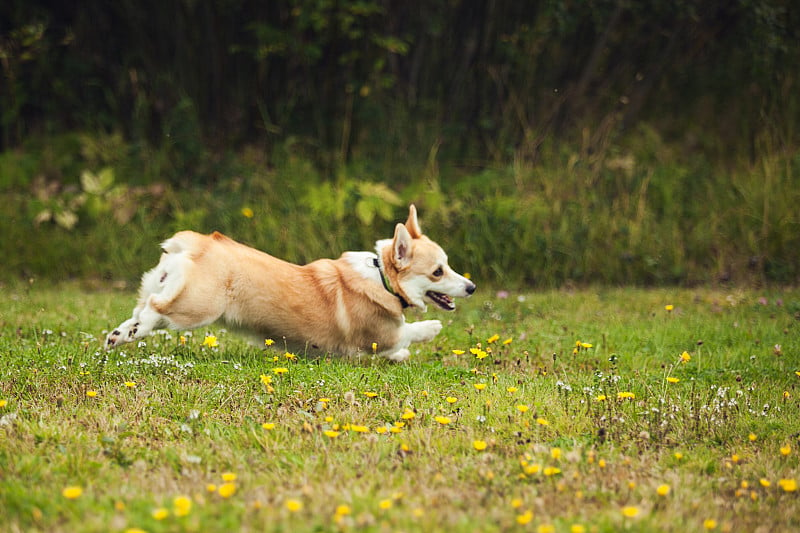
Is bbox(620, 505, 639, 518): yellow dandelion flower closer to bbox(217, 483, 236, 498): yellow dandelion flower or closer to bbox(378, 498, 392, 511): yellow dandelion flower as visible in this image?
bbox(378, 498, 392, 511): yellow dandelion flower

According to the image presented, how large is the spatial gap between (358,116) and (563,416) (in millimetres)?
5596

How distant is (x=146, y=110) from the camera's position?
8430mm

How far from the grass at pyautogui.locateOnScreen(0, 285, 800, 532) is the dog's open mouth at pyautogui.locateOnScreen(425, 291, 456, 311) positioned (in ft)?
0.90

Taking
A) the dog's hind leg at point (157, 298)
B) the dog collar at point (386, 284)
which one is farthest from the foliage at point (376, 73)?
the dog's hind leg at point (157, 298)

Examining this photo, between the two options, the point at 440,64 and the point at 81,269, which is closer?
the point at 81,269

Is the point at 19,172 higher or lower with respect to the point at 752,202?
lower

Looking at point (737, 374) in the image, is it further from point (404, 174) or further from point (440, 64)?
point (440, 64)

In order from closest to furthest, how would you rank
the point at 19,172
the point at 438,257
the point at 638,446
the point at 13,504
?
the point at 13,504 < the point at 638,446 < the point at 438,257 < the point at 19,172

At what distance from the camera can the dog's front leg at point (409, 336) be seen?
14.8ft

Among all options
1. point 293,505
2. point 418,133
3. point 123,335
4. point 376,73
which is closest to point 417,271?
point 123,335

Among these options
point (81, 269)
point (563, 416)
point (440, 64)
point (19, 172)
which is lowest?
point (81, 269)

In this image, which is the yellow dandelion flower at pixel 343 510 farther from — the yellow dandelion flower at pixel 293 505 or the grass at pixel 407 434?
the yellow dandelion flower at pixel 293 505

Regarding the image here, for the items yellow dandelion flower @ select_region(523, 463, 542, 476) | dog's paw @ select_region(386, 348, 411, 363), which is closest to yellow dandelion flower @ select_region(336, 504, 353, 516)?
yellow dandelion flower @ select_region(523, 463, 542, 476)

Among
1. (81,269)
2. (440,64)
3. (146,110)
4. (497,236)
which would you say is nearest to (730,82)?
(440,64)
